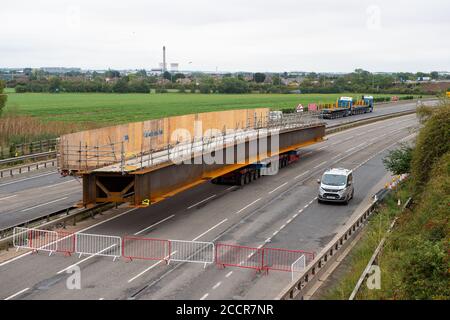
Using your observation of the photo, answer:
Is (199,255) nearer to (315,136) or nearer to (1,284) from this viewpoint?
(1,284)

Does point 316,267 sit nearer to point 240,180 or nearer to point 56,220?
point 56,220

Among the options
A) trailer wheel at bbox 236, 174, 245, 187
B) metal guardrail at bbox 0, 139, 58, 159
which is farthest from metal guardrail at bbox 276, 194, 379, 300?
metal guardrail at bbox 0, 139, 58, 159

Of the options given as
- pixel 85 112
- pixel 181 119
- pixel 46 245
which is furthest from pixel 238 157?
pixel 85 112

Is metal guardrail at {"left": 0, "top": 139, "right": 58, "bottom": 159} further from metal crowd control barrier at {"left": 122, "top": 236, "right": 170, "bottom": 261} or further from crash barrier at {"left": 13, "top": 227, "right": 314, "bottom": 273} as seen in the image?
metal crowd control barrier at {"left": 122, "top": 236, "right": 170, "bottom": 261}

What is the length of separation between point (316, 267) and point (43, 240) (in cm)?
991

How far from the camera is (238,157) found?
32906 millimetres

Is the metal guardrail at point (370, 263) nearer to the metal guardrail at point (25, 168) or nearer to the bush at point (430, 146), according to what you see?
the bush at point (430, 146)

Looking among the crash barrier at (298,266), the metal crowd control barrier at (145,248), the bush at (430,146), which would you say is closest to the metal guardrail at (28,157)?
the metal crowd control barrier at (145,248)

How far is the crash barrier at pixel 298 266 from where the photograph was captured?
18.5 m

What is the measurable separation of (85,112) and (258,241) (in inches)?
3035

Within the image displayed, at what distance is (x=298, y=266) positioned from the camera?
19484 mm

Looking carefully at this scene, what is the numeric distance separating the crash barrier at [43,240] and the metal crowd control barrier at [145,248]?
190 cm

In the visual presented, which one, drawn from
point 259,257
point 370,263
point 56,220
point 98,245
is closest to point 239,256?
point 259,257
